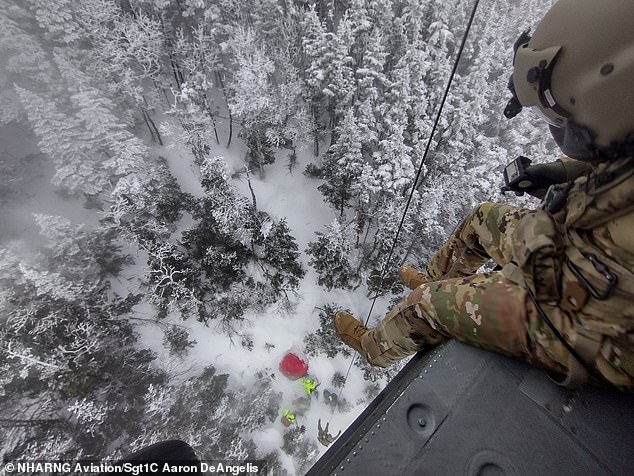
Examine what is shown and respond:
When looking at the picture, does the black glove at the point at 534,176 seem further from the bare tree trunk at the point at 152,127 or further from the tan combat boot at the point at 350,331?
the bare tree trunk at the point at 152,127

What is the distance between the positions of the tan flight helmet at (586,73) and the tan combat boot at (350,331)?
8.77ft

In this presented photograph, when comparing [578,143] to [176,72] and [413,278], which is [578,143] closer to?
[413,278]

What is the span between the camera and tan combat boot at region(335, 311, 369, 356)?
355 centimetres

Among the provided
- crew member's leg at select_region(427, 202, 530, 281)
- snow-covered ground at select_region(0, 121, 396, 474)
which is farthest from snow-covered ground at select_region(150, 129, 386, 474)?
crew member's leg at select_region(427, 202, 530, 281)

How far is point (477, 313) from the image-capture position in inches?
74.5

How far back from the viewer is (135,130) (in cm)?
2280

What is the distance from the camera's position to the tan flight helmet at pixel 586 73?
141 centimetres

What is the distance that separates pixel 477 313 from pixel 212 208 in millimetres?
18515

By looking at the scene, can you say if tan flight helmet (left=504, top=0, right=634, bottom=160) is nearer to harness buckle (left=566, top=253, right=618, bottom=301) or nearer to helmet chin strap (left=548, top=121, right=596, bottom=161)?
helmet chin strap (left=548, top=121, right=596, bottom=161)

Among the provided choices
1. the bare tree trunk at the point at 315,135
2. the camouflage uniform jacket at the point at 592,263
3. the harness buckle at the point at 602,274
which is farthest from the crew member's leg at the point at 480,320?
the bare tree trunk at the point at 315,135

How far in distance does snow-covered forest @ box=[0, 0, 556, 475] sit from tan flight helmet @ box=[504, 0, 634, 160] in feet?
43.2

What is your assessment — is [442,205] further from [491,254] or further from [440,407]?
[440,407]

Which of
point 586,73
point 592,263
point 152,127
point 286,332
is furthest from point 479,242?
point 152,127

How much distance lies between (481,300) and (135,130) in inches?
1069
